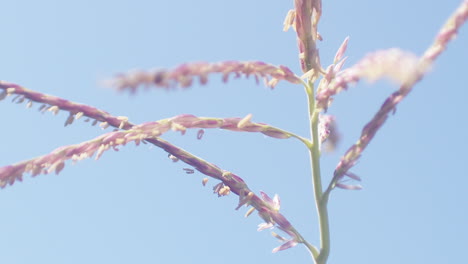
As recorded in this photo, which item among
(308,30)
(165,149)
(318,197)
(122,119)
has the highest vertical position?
(308,30)

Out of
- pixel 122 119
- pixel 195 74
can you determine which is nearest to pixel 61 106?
pixel 122 119

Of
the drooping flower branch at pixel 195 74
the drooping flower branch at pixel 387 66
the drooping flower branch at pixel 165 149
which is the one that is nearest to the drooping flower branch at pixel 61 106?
the drooping flower branch at pixel 165 149

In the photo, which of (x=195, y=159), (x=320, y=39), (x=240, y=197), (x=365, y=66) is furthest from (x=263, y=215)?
(x=365, y=66)

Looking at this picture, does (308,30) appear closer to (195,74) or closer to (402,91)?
(402,91)

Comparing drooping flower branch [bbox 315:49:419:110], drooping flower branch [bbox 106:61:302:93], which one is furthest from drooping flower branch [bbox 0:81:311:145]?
drooping flower branch [bbox 315:49:419:110]

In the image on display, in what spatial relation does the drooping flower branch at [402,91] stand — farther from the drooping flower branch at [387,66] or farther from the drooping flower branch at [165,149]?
the drooping flower branch at [165,149]

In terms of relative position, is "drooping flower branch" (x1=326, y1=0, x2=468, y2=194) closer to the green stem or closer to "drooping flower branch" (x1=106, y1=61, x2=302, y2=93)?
the green stem
